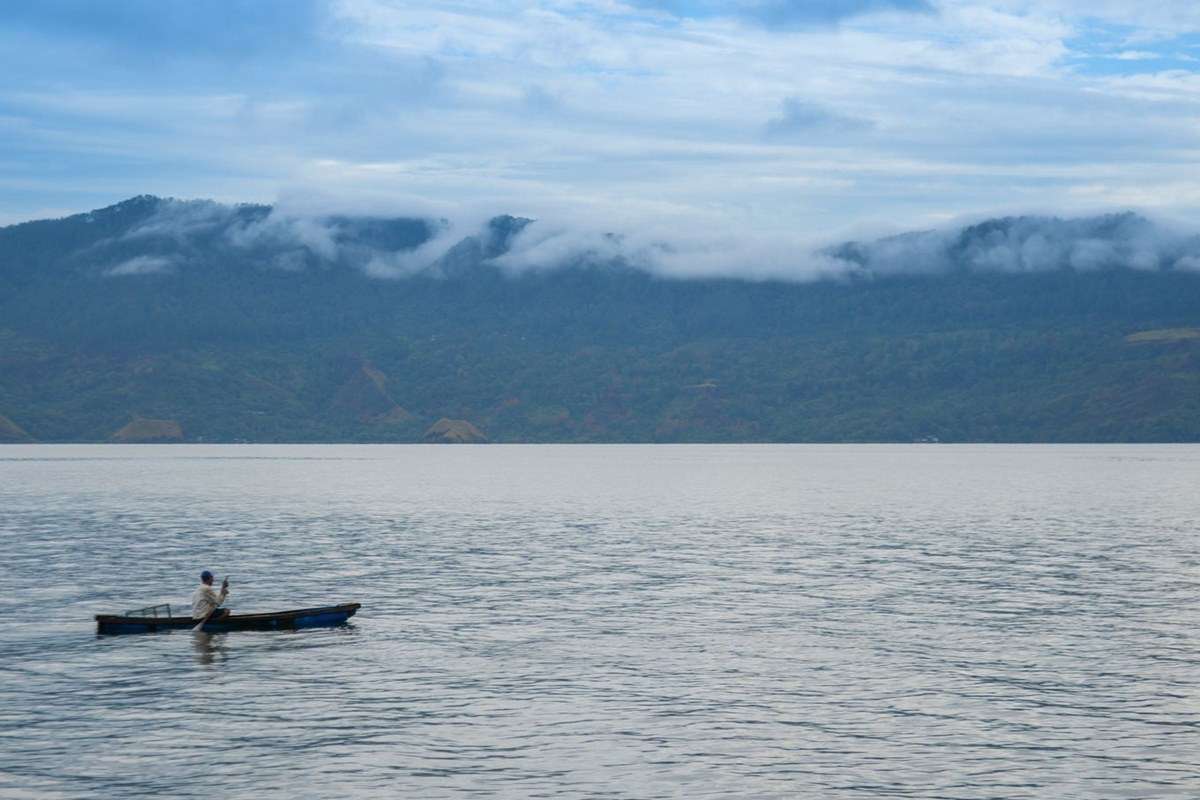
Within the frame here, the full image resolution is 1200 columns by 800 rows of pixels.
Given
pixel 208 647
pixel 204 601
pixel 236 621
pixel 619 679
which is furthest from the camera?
pixel 236 621

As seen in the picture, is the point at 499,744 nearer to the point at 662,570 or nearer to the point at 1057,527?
the point at 662,570

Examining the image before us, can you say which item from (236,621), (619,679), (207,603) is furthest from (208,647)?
(619,679)

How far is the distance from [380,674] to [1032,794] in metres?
30.8

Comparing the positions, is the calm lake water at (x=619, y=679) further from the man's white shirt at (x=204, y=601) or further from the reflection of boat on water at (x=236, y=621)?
the man's white shirt at (x=204, y=601)

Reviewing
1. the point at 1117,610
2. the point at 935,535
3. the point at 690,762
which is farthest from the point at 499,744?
the point at 935,535

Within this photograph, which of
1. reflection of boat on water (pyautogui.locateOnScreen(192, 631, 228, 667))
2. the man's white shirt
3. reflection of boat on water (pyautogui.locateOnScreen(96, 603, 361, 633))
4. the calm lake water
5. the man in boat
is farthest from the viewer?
the man's white shirt

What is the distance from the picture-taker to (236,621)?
247ft

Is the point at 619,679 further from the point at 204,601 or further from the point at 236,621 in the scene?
the point at 204,601

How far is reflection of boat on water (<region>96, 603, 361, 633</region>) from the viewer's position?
74.8 meters

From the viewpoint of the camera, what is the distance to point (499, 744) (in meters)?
50.7

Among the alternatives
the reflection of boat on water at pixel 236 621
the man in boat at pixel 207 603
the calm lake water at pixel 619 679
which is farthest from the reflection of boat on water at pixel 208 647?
the man in boat at pixel 207 603

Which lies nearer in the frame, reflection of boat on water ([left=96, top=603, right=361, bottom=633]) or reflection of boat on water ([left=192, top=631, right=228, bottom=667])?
reflection of boat on water ([left=192, top=631, right=228, bottom=667])

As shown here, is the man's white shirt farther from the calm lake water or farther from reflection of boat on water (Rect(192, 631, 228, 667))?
the calm lake water

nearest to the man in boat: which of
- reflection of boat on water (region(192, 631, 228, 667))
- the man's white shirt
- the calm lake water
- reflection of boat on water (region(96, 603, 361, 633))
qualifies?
the man's white shirt
